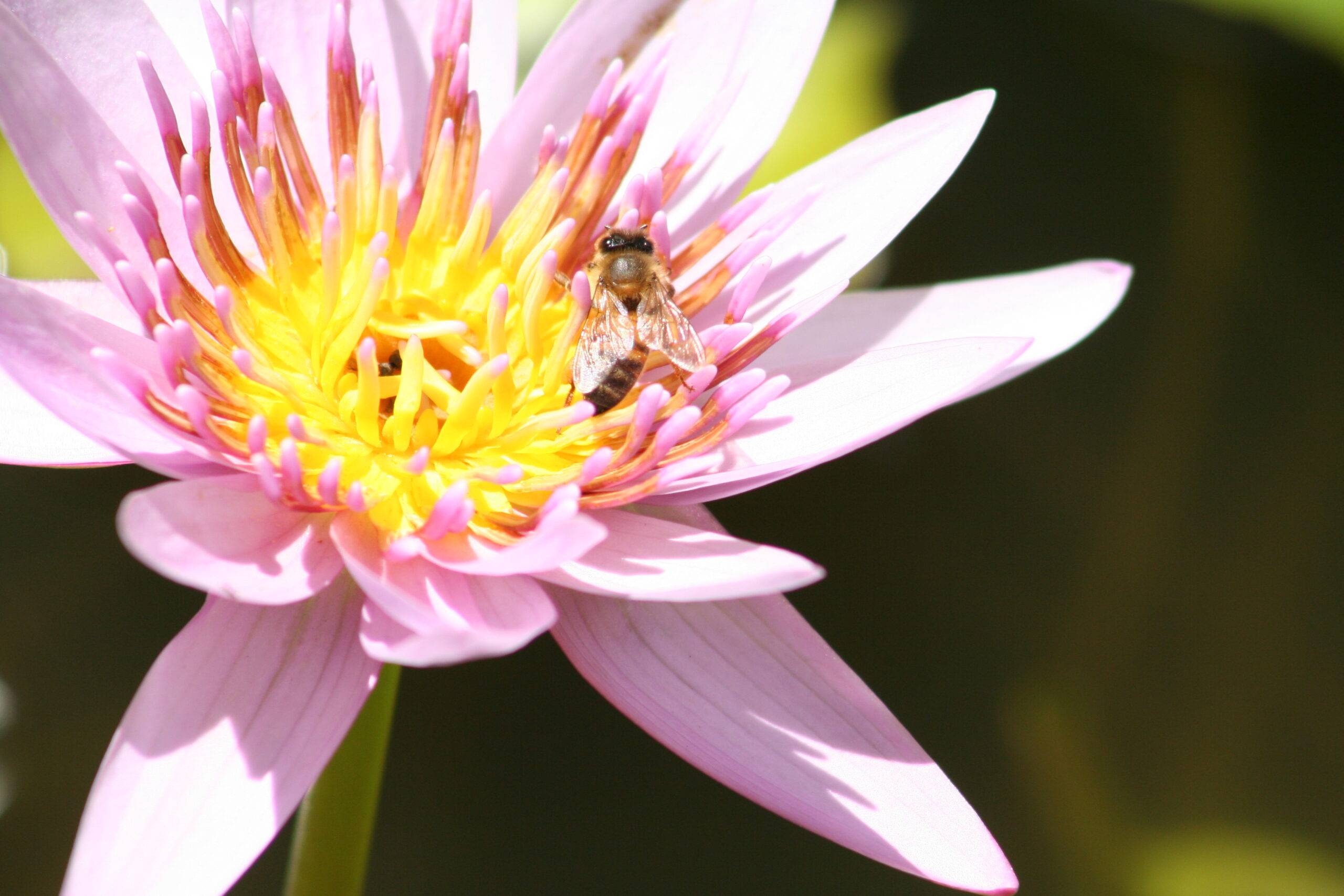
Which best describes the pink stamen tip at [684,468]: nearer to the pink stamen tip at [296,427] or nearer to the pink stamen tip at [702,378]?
the pink stamen tip at [702,378]

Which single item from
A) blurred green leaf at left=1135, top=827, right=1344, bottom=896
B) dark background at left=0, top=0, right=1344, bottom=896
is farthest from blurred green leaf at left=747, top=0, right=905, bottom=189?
blurred green leaf at left=1135, top=827, right=1344, bottom=896

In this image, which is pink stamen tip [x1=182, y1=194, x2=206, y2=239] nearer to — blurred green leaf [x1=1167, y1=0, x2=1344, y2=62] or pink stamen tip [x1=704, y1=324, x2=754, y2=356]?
pink stamen tip [x1=704, y1=324, x2=754, y2=356]

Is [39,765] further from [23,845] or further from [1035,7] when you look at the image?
[1035,7]

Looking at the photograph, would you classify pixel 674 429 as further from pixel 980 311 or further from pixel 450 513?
pixel 980 311

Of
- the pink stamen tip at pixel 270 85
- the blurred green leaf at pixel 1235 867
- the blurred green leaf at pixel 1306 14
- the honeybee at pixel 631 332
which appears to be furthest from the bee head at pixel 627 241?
the blurred green leaf at pixel 1235 867

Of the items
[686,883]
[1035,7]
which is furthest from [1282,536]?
[686,883]

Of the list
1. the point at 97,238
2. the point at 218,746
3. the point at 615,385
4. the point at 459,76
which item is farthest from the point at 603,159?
the point at 218,746
